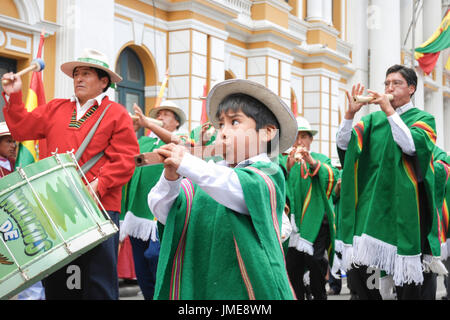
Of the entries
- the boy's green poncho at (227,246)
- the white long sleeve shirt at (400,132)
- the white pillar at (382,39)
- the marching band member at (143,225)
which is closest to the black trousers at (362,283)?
the white long sleeve shirt at (400,132)

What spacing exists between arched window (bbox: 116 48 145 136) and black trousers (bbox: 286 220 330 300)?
203 inches

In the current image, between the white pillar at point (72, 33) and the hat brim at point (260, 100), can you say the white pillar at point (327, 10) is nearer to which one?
the white pillar at point (72, 33)

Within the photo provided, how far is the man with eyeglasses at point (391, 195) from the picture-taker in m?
4.36

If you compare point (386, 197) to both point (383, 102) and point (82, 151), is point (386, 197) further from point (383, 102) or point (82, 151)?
point (82, 151)

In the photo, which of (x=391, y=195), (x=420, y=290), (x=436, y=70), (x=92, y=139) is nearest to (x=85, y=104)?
(x=92, y=139)

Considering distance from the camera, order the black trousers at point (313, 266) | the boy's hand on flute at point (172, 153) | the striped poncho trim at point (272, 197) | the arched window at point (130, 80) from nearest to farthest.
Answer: the boy's hand on flute at point (172, 153), the striped poncho trim at point (272, 197), the black trousers at point (313, 266), the arched window at point (130, 80)

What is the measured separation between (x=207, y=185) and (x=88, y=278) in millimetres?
1710

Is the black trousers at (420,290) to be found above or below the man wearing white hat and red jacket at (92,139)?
below

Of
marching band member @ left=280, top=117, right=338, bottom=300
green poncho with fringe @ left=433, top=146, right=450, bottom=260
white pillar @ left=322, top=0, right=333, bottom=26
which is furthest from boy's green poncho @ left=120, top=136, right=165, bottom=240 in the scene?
white pillar @ left=322, top=0, right=333, bottom=26

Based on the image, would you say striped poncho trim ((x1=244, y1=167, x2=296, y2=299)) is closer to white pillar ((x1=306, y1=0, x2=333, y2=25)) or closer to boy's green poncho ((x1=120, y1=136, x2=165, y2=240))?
boy's green poncho ((x1=120, y1=136, x2=165, y2=240))

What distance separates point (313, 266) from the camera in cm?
651

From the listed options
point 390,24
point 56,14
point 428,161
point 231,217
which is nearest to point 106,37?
point 56,14

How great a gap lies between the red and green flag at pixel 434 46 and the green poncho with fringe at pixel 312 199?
12.2m

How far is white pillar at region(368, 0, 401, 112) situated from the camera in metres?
18.6
